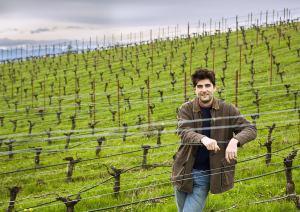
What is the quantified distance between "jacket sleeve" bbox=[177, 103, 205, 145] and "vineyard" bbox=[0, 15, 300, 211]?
4.94 ft

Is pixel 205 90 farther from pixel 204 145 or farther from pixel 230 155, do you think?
pixel 230 155

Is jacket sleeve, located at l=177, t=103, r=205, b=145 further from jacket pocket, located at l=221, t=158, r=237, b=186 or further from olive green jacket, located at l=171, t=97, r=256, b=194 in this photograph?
jacket pocket, located at l=221, t=158, r=237, b=186

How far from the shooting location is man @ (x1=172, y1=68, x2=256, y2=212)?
434cm

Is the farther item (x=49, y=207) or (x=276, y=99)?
(x=276, y=99)

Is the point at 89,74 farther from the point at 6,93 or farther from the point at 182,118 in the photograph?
the point at 182,118

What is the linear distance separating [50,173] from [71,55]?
Answer: 67.6 metres

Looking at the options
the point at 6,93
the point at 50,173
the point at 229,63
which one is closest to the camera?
the point at 50,173

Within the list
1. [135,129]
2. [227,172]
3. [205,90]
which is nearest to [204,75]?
[205,90]

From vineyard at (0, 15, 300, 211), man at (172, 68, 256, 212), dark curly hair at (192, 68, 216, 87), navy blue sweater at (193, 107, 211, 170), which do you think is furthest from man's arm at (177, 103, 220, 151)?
vineyard at (0, 15, 300, 211)

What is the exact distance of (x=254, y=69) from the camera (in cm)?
3766

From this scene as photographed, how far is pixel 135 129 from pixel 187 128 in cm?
2057

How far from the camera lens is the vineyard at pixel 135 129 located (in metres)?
8.41

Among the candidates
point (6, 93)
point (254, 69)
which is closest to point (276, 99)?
point (254, 69)

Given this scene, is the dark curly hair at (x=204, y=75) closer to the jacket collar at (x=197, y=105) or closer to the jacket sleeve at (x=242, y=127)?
the jacket collar at (x=197, y=105)
